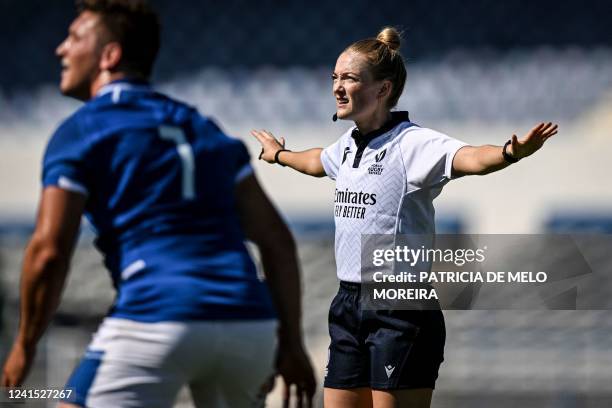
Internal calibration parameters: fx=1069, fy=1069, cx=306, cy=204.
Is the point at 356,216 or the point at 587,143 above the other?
the point at 587,143

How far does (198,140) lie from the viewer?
2.42 metres

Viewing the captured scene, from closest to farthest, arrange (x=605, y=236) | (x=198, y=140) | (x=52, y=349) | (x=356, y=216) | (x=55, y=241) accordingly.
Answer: (x=55, y=241) < (x=198, y=140) < (x=356, y=216) < (x=52, y=349) < (x=605, y=236)

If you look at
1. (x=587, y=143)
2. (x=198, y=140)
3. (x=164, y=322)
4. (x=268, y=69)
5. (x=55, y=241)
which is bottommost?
(x=164, y=322)

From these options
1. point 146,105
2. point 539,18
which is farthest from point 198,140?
point 539,18

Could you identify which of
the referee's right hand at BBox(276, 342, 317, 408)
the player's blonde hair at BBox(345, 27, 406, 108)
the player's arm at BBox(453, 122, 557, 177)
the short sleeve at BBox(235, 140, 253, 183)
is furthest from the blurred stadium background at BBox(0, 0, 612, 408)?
the short sleeve at BBox(235, 140, 253, 183)

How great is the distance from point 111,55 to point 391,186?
129 centimetres

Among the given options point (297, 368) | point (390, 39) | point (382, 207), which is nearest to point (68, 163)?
point (297, 368)

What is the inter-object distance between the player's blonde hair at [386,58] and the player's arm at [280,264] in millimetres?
1271

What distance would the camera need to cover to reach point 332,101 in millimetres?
8375

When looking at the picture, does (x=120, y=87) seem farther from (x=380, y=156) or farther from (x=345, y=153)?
(x=345, y=153)

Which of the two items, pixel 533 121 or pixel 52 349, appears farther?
pixel 533 121

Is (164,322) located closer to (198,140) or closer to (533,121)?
(198,140)

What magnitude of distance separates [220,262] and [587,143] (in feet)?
21.1

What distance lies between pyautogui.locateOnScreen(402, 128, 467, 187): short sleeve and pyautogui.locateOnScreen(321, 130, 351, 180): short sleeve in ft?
1.16
